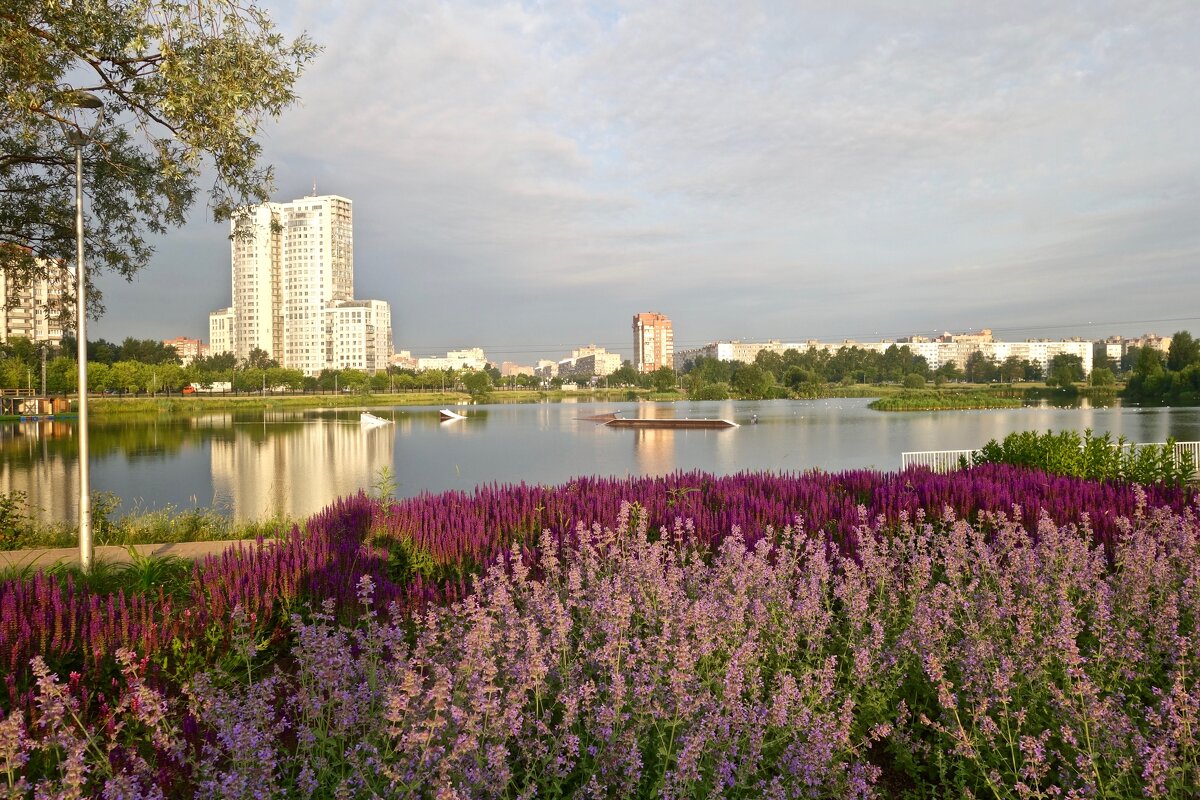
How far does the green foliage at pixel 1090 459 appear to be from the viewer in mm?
8722

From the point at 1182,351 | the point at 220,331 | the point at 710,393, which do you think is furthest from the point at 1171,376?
the point at 220,331

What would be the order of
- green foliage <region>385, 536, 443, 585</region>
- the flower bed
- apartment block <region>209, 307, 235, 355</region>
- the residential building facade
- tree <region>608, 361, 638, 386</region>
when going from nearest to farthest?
1. the flower bed
2. green foliage <region>385, 536, 443, 585</region>
3. tree <region>608, 361, 638, 386</region>
4. the residential building facade
5. apartment block <region>209, 307, 235, 355</region>

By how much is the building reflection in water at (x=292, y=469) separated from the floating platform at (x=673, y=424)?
1859cm

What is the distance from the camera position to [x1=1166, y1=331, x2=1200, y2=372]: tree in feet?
279

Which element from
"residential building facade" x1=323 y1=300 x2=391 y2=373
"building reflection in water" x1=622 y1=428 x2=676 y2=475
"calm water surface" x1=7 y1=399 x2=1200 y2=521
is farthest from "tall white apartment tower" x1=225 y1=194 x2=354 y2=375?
"building reflection in water" x1=622 y1=428 x2=676 y2=475

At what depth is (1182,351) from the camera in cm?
8638

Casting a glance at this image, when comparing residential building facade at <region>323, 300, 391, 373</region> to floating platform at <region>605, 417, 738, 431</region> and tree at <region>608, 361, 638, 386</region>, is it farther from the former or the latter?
floating platform at <region>605, 417, 738, 431</region>

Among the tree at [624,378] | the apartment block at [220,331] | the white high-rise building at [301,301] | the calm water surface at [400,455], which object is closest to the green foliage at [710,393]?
the tree at [624,378]

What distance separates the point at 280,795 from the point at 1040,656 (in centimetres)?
304

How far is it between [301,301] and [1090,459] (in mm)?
179208

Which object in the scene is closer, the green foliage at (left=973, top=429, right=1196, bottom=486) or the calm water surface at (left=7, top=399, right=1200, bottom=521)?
the green foliage at (left=973, top=429, right=1196, bottom=486)

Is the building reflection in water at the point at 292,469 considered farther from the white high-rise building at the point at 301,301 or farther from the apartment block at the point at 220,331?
the apartment block at the point at 220,331

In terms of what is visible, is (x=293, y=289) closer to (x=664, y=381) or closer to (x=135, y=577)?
(x=664, y=381)

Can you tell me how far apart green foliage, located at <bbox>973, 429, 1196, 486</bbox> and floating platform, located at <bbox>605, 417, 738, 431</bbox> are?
38.8 m
